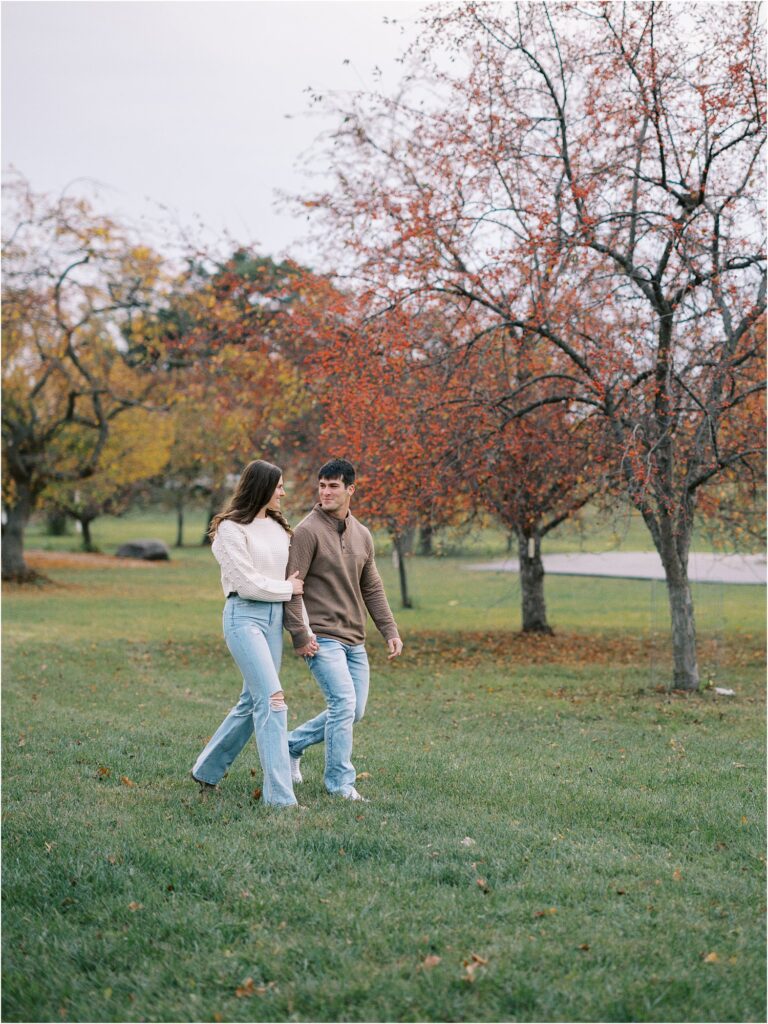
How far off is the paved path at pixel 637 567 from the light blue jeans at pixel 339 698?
2257 cm

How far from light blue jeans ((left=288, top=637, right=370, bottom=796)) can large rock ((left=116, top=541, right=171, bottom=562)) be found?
3452 cm

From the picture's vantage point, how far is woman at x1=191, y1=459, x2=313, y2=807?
6184 mm

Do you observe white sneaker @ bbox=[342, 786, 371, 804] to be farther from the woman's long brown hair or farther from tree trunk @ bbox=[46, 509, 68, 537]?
tree trunk @ bbox=[46, 509, 68, 537]

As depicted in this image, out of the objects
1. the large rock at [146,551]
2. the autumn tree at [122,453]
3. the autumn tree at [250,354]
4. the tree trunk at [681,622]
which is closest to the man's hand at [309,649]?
the tree trunk at [681,622]

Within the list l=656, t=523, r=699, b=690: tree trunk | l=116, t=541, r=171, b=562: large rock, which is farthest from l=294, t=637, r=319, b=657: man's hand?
l=116, t=541, r=171, b=562: large rock

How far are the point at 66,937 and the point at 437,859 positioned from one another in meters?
1.80

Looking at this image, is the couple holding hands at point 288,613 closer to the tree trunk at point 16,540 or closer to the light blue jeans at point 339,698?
the light blue jeans at point 339,698

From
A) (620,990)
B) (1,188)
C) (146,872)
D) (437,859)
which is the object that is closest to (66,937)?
(146,872)

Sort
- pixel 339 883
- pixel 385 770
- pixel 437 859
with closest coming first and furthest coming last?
pixel 339 883
pixel 437 859
pixel 385 770

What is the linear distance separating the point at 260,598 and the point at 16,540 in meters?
23.8

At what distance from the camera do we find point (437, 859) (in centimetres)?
523

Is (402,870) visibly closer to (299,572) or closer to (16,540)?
(299,572)

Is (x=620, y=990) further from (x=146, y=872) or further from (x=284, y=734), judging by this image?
(x=284, y=734)

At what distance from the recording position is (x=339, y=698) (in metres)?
6.46
